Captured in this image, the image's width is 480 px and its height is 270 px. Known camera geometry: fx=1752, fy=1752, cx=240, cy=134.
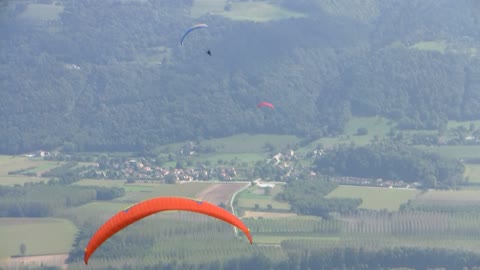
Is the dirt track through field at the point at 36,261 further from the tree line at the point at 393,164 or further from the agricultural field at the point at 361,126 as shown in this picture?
the agricultural field at the point at 361,126

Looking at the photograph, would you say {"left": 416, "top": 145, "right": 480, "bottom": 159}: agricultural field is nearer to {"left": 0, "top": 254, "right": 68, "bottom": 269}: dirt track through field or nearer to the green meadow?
the green meadow

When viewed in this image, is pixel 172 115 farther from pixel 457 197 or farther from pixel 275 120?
pixel 457 197

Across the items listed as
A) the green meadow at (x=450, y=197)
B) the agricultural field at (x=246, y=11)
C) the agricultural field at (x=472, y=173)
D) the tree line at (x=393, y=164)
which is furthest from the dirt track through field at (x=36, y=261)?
the agricultural field at (x=246, y=11)

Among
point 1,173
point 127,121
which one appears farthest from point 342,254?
point 127,121

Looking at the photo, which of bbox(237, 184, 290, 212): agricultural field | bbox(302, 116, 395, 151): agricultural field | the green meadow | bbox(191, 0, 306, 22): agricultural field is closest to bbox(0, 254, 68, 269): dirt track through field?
bbox(237, 184, 290, 212): agricultural field

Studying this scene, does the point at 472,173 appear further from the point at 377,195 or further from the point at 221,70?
the point at 221,70
